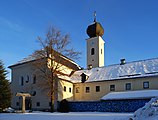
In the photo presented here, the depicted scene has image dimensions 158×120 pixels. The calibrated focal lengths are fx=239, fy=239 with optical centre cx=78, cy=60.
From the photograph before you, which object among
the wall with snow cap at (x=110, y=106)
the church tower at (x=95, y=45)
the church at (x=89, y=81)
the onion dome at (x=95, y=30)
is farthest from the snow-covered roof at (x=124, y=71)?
the onion dome at (x=95, y=30)

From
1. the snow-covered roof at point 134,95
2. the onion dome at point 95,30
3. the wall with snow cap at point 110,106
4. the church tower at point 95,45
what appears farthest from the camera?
the onion dome at point 95,30

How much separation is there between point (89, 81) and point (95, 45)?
1652cm

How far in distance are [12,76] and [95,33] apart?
2106 centimetres

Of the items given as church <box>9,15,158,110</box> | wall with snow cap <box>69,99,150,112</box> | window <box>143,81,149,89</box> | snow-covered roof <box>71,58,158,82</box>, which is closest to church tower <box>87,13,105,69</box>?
church <box>9,15,158,110</box>

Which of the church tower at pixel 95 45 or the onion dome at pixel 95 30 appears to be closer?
the church tower at pixel 95 45

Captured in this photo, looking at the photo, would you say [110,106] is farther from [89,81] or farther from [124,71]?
[89,81]

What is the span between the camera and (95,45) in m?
54.3

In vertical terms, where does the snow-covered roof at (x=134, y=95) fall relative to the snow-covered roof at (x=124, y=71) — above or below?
below

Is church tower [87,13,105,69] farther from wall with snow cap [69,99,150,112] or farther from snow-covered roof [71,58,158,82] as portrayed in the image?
wall with snow cap [69,99,150,112]

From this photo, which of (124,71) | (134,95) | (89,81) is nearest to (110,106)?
(134,95)

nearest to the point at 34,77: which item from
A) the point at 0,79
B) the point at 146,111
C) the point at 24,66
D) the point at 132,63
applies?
the point at 24,66

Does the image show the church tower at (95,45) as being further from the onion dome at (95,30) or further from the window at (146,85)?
the window at (146,85)

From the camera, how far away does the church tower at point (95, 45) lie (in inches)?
2110

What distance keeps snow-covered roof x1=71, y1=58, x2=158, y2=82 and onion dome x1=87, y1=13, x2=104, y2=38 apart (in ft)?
46.0
